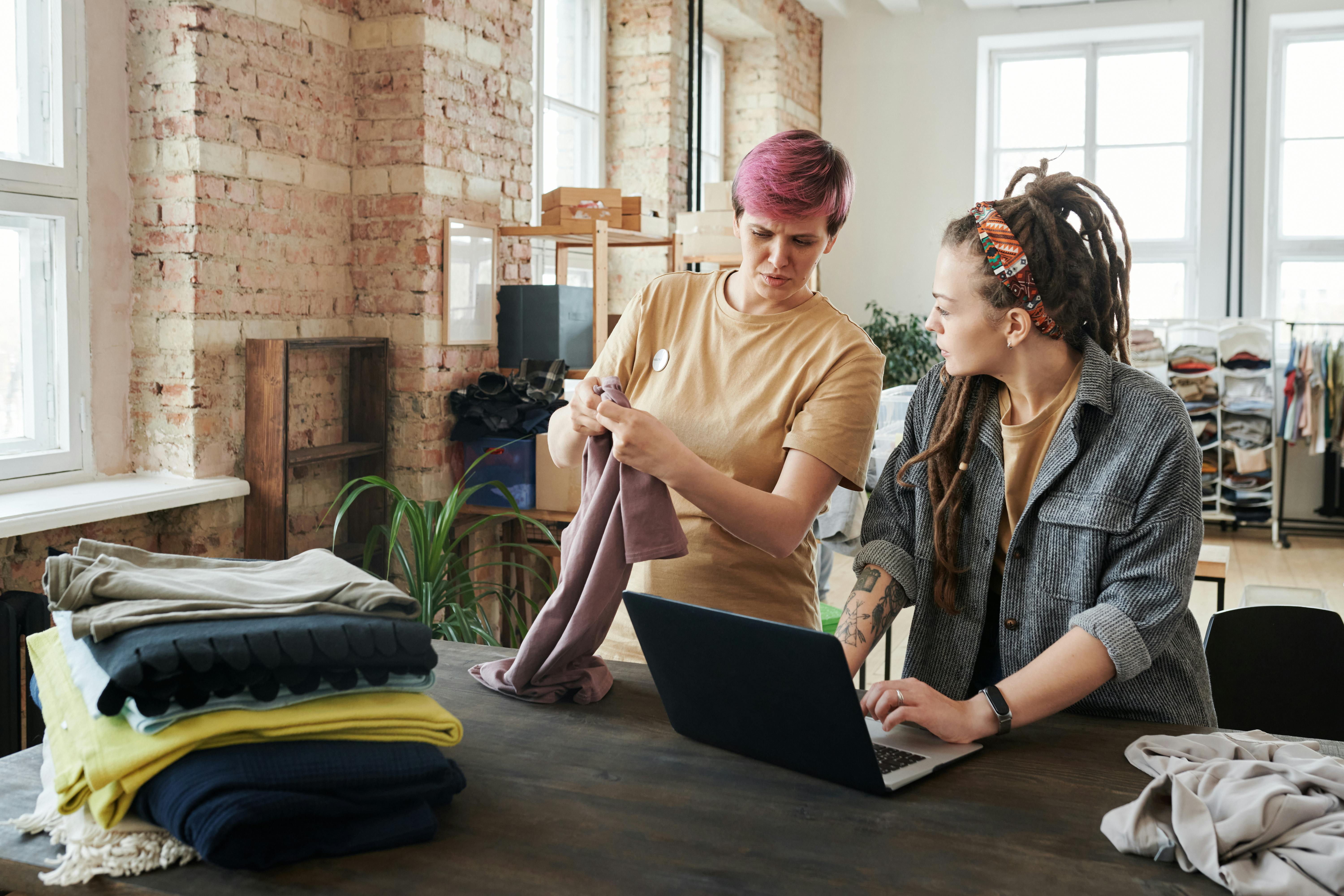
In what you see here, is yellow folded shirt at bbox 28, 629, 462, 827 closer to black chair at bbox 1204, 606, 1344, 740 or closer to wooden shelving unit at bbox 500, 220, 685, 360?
black chair at bbox 1204, 606, 1344, 740

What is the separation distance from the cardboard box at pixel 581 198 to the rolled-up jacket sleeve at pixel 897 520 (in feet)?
9.10

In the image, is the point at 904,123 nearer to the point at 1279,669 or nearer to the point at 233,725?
the point at 1279,669

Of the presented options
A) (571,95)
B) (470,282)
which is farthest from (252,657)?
(571,95)

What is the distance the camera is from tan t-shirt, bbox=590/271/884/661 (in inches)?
61.4

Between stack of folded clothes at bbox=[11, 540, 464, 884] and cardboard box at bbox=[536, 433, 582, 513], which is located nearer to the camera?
Result: stack of folded clothes at bbox=[11, 540, 464, 884]

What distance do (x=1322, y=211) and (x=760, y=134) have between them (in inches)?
149

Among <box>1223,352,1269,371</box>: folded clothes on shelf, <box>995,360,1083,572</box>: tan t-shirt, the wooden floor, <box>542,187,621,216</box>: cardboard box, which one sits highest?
<box>542,187,621,216</box>: cardboard box

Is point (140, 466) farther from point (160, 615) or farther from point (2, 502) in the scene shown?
point (160, 615)

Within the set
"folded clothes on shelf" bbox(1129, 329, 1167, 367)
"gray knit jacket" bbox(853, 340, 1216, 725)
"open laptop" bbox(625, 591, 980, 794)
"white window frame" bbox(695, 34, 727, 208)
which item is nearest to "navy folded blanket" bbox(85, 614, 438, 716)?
"open laptop" bbox(625, 591, 980, 794)

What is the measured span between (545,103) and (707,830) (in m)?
4.72

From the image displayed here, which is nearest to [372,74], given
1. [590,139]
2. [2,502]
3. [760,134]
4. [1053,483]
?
[2,502]

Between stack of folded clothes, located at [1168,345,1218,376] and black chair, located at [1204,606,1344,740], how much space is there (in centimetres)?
538

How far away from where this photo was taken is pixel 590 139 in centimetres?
572

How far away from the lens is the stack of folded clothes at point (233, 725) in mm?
913
